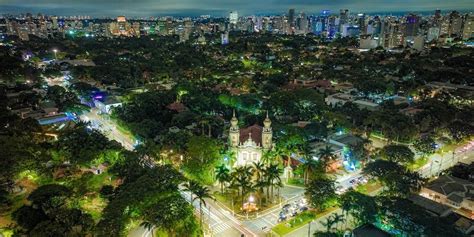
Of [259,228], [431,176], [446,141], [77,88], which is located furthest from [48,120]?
[446,141]

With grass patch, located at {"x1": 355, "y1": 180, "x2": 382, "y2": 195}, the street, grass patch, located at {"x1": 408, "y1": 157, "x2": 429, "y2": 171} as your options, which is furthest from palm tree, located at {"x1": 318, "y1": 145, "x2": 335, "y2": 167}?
grass patch, located at {"x1": 408, "y1": 157, "x2": 429, "y2": 171}

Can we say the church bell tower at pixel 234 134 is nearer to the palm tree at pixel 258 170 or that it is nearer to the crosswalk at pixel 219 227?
the palm tree at pixel 258 170

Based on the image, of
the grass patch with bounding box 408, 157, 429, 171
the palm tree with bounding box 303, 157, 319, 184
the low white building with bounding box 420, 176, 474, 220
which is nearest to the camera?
the low white building with bounding box 420, 176, 474, 220

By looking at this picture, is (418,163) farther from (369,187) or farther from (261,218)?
(261,218)

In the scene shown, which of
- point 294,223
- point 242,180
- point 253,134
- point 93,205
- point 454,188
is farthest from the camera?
point 253,134

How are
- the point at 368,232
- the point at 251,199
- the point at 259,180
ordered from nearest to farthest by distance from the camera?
the point at 368,232 → the point at 259,180 → the point at 251,199

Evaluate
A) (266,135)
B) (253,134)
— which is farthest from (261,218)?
(253,134)

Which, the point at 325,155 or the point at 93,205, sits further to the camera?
the point at 325,155

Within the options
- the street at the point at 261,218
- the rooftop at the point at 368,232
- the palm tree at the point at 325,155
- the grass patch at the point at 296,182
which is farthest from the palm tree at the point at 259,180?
the rooftop at the point at 368,232

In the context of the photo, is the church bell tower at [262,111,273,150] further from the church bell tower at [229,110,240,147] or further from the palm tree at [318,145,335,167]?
the palm tree at [318,145,335,167]
